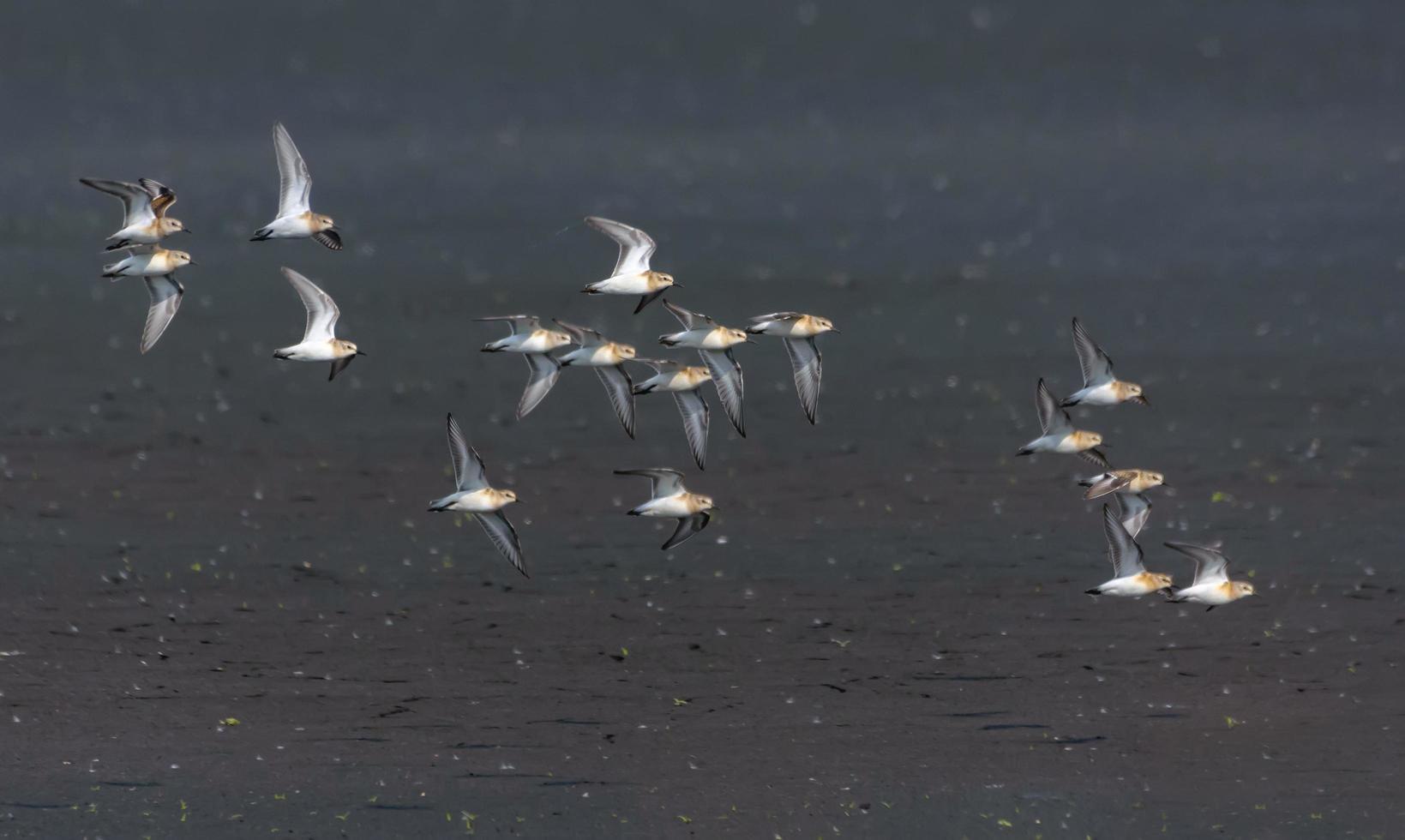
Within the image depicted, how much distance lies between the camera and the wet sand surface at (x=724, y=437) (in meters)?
22.2

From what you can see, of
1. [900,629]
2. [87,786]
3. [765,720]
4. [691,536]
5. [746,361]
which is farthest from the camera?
[746,361]

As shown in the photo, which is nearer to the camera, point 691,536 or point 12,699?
point 12,699

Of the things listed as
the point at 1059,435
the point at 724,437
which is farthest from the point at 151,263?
the point at 1059,435

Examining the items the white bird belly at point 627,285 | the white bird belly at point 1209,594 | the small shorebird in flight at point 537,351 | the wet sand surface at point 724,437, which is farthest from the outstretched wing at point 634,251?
the white bird belly at point 1209,594

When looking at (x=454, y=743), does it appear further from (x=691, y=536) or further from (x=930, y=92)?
(x=930, y=92)

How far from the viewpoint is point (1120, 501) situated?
83.5 ft

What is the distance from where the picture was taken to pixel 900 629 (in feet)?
83.1

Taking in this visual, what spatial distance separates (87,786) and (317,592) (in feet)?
16.9

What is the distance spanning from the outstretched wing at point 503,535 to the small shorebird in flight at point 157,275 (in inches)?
138

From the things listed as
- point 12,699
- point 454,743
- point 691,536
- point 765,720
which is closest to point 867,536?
point 691,536

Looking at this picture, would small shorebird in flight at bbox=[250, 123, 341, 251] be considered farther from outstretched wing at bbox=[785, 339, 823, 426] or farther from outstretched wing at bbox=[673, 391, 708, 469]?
outstretched wing at bbox=[785, 339, 823, 426]

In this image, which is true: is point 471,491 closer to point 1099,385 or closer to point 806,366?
point 806,366

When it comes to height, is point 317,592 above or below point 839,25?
below

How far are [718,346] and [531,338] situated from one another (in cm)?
183
